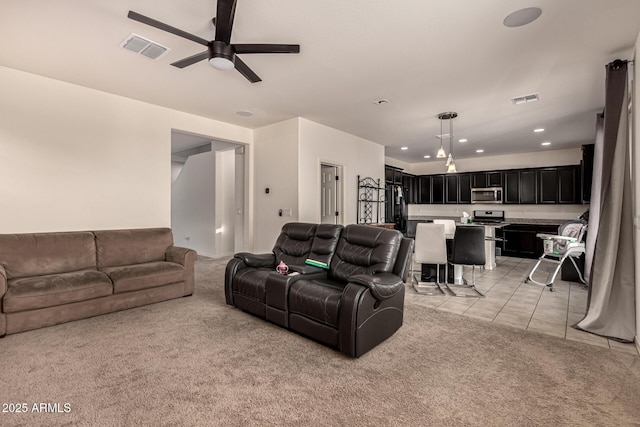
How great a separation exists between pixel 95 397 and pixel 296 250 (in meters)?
2.23

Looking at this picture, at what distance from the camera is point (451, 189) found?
900 centimetres

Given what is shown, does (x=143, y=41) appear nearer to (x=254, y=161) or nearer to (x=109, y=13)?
(x=109, y=13)

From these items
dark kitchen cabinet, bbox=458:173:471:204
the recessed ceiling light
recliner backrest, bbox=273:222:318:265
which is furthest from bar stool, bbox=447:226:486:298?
dark kitchen cabinet, bbox=458:173:471:204

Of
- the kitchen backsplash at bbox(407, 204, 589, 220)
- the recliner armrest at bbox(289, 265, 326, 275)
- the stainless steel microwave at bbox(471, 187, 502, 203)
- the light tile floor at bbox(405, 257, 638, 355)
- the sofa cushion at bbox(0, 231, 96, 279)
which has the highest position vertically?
the stainless steel microwave at bbox(471, 187, 502, 203)

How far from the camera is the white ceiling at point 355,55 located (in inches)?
94.7

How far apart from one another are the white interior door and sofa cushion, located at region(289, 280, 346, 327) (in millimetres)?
3561

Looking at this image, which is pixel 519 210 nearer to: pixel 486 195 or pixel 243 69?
pixel 486 195

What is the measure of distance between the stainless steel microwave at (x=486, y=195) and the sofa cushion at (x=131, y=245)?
25.7ft

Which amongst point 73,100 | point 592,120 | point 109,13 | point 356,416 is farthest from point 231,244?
point 592,120

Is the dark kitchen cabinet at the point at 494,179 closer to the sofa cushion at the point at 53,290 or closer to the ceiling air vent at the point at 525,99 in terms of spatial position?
the ceiling air vent at the point at 525,99

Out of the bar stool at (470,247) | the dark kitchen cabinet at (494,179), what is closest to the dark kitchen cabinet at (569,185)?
the dark kitchen cabinet at (494,179)

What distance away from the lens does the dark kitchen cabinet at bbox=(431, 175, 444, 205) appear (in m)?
9.20

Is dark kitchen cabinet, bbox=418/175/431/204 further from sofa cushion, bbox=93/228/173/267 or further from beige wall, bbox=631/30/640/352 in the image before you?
sofa cushion, bbox=93/228/173/267

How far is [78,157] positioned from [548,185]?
9523 millimetres
